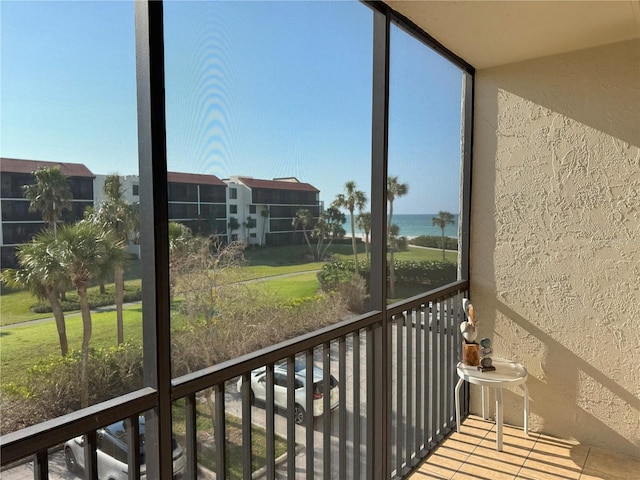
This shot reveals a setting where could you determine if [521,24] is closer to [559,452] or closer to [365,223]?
[365,223]

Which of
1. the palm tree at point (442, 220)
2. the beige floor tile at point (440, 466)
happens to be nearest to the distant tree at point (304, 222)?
the palm tree at point (442, 220)

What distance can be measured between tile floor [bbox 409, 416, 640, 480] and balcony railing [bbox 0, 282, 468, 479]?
0.12 metres

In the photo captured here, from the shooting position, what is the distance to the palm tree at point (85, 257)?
1159mm

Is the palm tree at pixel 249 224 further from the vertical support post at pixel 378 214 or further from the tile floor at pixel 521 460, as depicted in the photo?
the tile floor at pixel 521 460

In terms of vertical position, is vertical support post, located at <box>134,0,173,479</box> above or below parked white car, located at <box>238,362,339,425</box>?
above

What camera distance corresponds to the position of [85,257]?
121cm

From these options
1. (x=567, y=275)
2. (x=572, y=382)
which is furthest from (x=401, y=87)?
(x=572, y=382)

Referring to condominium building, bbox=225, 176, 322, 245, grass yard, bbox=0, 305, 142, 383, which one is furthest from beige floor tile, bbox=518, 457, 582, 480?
grass yard, bbox=0, 305, 142, 383

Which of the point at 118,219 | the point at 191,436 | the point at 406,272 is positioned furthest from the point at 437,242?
the point at 118,219

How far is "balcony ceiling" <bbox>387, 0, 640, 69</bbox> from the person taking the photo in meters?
2.09

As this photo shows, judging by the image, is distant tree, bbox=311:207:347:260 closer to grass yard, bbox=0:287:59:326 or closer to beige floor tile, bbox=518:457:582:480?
grass yard, bbox=0:287:59:326

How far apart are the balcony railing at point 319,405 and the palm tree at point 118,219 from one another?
0.82 ft

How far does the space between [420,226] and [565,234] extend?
2.87ft

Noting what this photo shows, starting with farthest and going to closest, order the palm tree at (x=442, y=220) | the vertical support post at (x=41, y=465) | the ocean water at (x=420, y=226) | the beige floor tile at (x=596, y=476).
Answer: the palm tree at (x=442, y=220), the ocean water at (x=420, y=226), the beige floor tile at (x=596, y=476), the vertical support post at (x=41, y=465)
